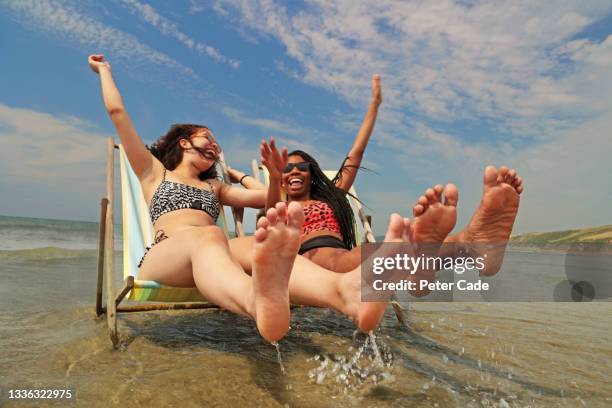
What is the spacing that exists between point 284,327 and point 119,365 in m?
1.11

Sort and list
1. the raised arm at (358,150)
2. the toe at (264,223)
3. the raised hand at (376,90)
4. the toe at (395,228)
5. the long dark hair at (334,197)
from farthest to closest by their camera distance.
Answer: the raised hand at (376,90) → the raised arm at (358,150) → the long dark hair at (334,197) → the toe at (395,228) → the toe at (264,223)

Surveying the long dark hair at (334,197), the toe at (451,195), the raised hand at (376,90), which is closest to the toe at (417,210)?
the toe at (451,195)

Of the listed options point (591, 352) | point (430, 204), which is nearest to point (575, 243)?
point (591, 352)

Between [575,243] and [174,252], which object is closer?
[174,252]

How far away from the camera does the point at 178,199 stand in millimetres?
2584

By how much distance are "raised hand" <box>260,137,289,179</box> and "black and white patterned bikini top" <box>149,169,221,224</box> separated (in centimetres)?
47

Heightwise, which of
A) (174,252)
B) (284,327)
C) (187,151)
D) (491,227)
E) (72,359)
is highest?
(187,151)

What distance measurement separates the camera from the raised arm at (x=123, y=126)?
261 cm

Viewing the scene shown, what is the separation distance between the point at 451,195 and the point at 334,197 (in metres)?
1.56

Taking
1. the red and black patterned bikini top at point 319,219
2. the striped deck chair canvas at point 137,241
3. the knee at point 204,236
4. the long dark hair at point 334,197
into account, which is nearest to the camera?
the knee at point 204,236

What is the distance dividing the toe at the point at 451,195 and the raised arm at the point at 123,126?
6.41ft

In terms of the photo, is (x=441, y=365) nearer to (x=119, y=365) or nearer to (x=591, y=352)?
(x=591, y=352)

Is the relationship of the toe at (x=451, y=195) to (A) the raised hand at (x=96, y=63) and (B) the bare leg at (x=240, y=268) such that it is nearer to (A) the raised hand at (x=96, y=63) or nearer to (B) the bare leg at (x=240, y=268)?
(B) the bare leg at (x=240, y=268)

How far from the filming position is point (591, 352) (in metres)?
2.63
